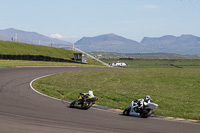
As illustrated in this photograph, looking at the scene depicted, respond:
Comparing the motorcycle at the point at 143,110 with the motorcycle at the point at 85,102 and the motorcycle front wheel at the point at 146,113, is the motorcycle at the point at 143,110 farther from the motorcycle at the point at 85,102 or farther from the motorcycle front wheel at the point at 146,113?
the motorcycle at the point at 85,102

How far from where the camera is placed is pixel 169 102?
20438 mm

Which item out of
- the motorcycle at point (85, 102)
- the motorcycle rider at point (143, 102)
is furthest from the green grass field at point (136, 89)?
the motorcycle at point (85, 102)

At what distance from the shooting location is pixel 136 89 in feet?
83.8

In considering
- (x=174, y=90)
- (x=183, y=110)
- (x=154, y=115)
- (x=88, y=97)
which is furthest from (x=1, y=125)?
(x=174, y=90)

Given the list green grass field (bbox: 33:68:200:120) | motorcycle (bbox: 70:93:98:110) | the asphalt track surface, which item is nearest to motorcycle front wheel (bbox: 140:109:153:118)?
the asphalt track surface

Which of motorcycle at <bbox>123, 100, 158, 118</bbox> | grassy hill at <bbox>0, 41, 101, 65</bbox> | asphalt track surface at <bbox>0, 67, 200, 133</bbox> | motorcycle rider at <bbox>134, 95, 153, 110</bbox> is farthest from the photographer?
grassy hill at <bbox>0, 41, 101, 65</bbox>

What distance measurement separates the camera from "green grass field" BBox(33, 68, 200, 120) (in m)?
19.3

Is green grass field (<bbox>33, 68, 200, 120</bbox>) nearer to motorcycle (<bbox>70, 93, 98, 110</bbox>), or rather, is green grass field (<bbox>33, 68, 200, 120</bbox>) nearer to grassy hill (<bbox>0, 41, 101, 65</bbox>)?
motorcycle (<bbox>70, 93, 98, 110</bbox>)

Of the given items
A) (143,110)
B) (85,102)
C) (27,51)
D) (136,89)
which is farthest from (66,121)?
(27,51)

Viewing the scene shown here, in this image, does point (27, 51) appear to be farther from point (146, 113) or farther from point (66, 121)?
point (66, 121)

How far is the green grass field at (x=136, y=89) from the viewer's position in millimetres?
19297

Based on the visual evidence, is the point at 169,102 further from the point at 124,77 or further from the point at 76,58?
the point at 76,58

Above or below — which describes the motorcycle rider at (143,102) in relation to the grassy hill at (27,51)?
below

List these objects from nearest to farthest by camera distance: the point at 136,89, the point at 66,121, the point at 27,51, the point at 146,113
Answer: the point at 66,121, the point at 146,113, the point at 136,89, the point at 27,51
